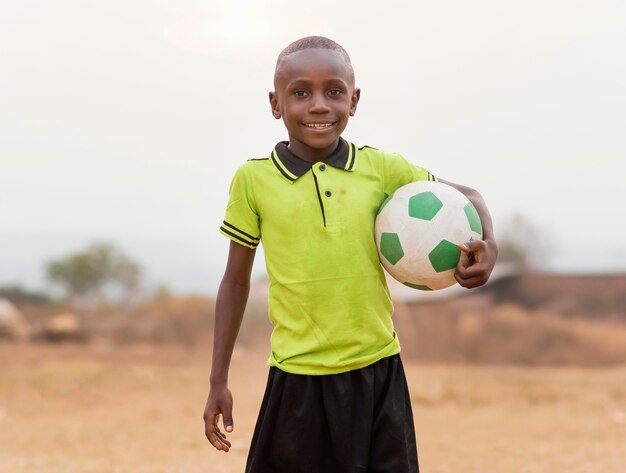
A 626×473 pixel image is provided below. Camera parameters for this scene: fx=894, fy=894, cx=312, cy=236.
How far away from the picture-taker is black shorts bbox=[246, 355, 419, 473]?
2592 millimetres

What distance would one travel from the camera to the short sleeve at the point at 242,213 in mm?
2695

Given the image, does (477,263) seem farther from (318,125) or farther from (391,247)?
(318,125)

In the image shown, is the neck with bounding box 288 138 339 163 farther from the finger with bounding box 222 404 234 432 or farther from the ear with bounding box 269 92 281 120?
the finger with bounding box 222 404 234 432

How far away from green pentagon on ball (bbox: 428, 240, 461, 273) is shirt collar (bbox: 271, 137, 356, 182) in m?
0.35

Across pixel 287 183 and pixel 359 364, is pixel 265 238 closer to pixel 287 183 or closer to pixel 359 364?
pixel 287 183

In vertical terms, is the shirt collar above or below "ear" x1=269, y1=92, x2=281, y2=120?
below

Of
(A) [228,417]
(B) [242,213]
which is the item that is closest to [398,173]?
(B) [242,213]

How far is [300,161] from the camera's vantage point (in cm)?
267

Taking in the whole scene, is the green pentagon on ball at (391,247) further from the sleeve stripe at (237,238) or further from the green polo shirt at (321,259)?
the sleeve stripe at (237,238)

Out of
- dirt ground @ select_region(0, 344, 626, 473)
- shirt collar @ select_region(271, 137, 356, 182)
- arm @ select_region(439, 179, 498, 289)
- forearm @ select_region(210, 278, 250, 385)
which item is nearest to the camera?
arm @ select_region(439, 179, 498, 289)

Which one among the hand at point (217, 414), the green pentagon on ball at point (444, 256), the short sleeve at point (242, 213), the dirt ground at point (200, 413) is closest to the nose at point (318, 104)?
the short sleeve at point (242, 213)

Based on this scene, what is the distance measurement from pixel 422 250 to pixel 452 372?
8.44m

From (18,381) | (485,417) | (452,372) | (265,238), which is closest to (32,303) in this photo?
(18,381)

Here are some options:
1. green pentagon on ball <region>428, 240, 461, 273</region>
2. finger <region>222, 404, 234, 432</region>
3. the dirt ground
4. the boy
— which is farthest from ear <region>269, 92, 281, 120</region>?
the dirt ground
